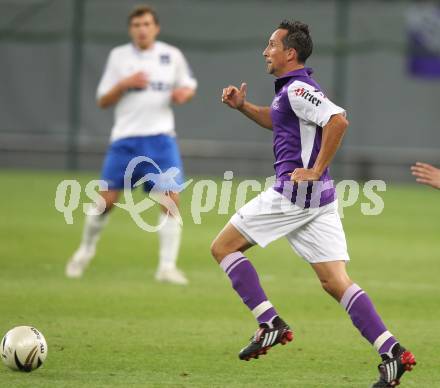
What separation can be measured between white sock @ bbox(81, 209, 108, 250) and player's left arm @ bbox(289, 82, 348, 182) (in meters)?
4.63

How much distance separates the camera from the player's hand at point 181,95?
444 inches

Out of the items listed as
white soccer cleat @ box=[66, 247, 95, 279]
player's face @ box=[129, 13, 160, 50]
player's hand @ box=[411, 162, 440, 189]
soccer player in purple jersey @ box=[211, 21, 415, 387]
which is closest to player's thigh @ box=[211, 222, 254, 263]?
soccer player in purple jersey @ box=[211, 21, 415, 387]

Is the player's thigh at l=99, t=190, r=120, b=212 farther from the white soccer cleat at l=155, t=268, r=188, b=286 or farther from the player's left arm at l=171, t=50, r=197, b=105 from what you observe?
the player's left arm at l=171, t=50, r=197, b=105

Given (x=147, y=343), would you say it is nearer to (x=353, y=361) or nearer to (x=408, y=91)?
(x=353, y=361)

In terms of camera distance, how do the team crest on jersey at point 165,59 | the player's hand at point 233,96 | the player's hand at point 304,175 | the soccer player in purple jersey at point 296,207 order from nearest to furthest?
1. the player's hand at point 304,175
2. the soccer player in purple jersey at point 296,207
3. the player's hand at point 233,96
4. the team crest on jersey at point 165,59

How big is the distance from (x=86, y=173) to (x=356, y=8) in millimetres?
5963

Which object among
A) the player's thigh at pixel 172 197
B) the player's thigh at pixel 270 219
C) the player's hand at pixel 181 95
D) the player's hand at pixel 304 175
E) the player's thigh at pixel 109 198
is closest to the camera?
the player's hand at pixel 304 175

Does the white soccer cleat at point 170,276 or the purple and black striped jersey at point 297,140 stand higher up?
the purple and black striped jersey at point 297,140

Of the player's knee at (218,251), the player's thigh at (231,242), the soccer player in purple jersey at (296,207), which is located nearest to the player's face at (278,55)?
the soccer player in purple jersey at (296,207)

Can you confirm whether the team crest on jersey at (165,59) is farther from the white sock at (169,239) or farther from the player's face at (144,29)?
the white sock at (169,239)

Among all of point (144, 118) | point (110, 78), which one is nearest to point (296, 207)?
point (144, 118)

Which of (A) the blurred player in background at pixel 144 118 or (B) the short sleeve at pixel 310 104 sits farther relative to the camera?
(A) the blurred player in background at pixel 144 118

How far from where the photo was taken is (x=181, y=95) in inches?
446

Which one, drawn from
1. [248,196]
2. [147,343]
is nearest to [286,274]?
[147,343]
